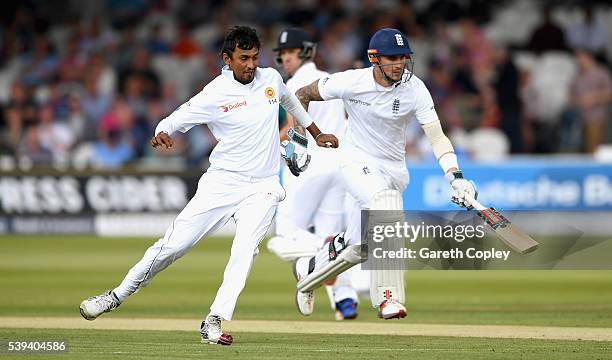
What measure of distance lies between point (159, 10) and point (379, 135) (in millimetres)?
12737

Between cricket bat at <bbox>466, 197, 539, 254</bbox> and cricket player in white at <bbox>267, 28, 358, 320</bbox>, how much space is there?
1.75 metres

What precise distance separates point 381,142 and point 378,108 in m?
0.28

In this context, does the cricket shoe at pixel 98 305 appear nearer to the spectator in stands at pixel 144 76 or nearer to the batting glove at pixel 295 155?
the batting glove at pixel 295 155

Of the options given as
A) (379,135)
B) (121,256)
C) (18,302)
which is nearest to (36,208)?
(121,256)

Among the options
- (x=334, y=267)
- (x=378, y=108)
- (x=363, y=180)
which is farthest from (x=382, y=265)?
(x=378, y=108)

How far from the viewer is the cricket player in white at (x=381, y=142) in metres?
8.48

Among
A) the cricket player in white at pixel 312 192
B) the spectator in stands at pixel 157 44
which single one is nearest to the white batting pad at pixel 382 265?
the cricket player in white at pixel 312 192

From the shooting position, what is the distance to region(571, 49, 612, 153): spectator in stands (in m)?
17.8

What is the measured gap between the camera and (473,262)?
929 centimetres

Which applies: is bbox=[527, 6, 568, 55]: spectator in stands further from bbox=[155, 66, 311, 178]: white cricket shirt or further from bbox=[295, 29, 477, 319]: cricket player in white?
bbox=[155, 66, 311, 178]: white cricket shirt

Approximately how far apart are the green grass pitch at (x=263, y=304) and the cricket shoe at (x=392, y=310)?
152 mm

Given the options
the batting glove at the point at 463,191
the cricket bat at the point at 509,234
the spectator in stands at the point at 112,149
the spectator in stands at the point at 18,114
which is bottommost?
the cricket bat at the point at 509,234

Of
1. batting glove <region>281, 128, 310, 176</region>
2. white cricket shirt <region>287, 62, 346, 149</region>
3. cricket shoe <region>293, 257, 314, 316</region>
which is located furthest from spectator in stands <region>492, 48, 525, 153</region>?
batting glove <region>281, 128, 310, 176</region>

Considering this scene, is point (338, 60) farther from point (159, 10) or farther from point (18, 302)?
point (18, 302)
